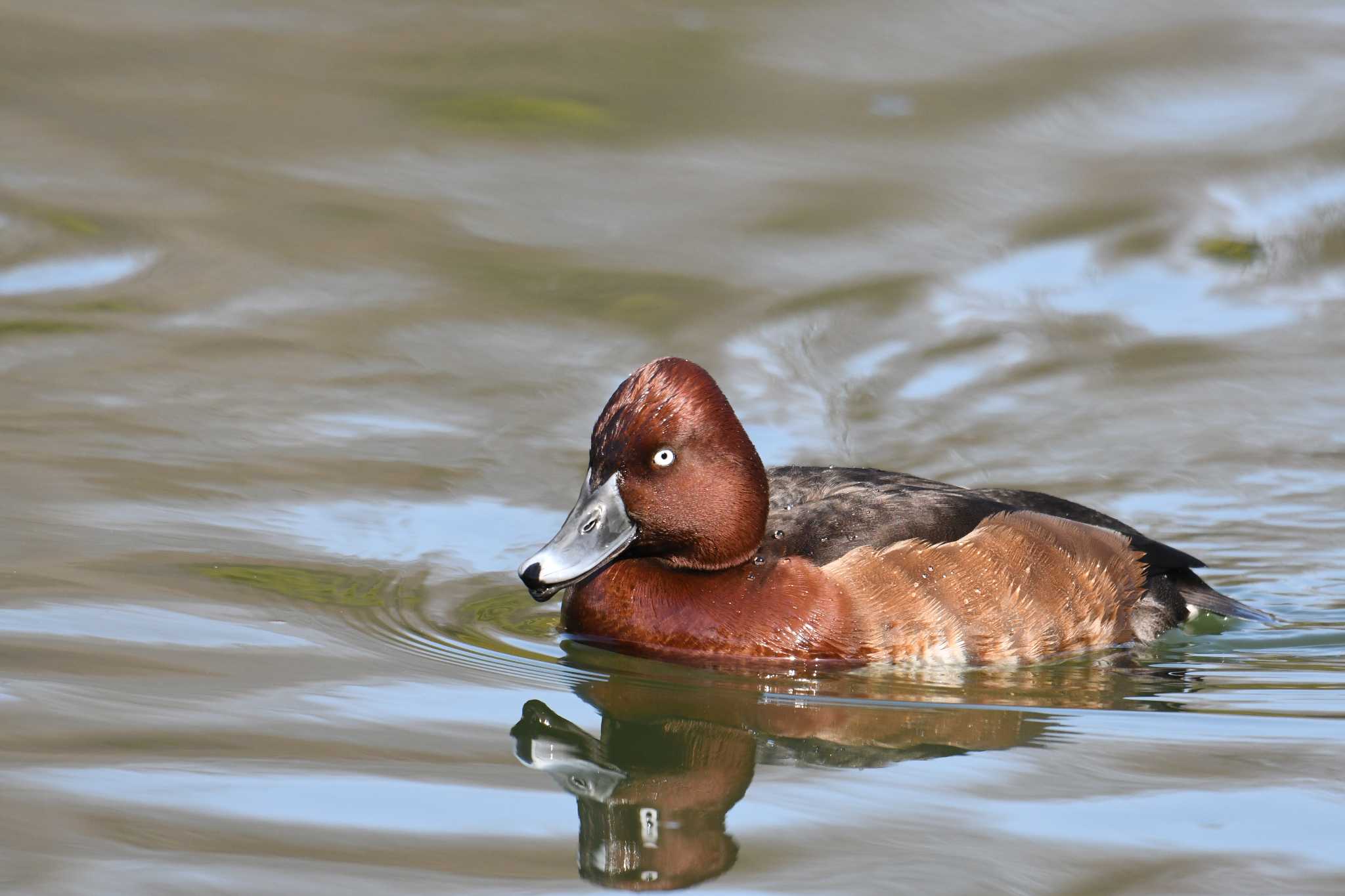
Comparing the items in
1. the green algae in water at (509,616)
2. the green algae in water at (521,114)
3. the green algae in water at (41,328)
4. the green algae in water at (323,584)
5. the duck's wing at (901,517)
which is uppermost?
the green algae in water at (521,114)

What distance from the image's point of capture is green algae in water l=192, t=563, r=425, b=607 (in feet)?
22.5

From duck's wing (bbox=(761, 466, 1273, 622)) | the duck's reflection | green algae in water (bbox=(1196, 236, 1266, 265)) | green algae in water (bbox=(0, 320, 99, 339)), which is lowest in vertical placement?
the duck's reflection

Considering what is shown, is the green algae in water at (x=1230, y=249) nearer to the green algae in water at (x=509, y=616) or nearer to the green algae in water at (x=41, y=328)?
the green algae in water at (x=509, y=616)

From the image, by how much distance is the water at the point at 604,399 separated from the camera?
4.73 metres

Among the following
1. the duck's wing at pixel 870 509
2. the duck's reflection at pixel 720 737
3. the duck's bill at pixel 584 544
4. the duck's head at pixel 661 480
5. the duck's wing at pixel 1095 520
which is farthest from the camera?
the duck's wing at pixel 1095 520

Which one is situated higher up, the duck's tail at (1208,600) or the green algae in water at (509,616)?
the duck's tail at (1208,600)

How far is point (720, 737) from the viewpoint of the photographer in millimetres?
5574

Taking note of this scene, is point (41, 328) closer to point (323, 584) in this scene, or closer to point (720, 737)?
point (323, 584)

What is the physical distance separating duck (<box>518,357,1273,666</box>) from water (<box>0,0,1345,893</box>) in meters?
0.16

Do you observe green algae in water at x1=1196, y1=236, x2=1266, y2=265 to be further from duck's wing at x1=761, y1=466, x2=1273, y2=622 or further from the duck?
the duck

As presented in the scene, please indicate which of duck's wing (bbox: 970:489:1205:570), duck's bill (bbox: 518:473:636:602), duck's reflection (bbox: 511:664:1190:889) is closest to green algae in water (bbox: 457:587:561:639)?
duck's bill (bbox: 518:473:636:602)

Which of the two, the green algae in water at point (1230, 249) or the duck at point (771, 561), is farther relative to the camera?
the green algae in water at point (1230, 249)

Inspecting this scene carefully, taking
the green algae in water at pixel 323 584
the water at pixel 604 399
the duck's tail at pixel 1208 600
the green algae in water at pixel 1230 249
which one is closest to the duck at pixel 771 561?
the water at pixel 604 399

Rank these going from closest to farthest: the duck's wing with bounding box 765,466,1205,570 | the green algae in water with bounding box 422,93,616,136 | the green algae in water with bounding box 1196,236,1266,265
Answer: the duck's wing with bounding box 765,466,1205,570
the green algae in water with bounding box 1196,236,1266,265
the green algae in water with bounding box 422,93,616,136
